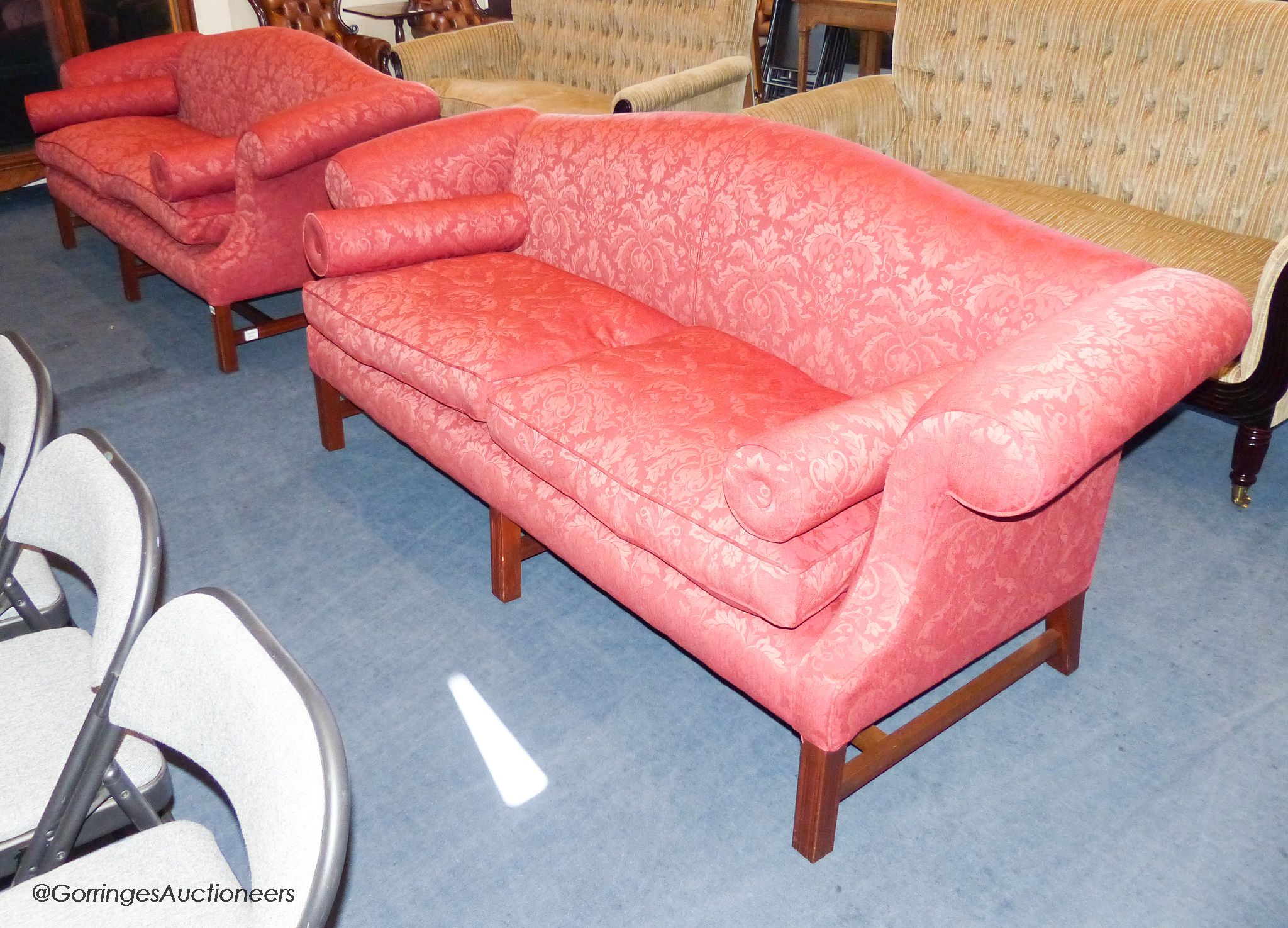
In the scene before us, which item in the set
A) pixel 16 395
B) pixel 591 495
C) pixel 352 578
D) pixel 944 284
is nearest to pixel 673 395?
pixel 591 495

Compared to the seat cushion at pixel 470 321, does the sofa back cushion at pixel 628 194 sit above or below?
above

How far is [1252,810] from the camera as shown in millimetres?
1826

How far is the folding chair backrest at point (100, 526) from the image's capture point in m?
1.18

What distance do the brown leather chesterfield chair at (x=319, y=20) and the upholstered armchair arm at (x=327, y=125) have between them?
208 cm

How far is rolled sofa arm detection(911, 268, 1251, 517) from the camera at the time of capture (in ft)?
4.41

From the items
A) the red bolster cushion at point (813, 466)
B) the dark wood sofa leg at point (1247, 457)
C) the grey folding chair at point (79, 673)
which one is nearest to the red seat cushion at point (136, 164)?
the grey folding chair at point (79, 673)

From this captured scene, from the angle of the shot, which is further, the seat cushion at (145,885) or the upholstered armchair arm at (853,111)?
the upholstered armchair arm at (853,111)

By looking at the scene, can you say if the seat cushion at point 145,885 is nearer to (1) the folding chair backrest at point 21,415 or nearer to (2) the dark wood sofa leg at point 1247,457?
(1) the folding chair backrest at point 21,415

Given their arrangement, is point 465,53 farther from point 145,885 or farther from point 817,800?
point 145,885

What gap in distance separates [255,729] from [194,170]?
275cm

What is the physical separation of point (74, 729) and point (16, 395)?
1.59ft

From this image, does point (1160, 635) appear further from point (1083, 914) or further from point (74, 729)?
point (74, 729)

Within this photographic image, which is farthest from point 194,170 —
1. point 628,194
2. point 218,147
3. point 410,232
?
point 628,194

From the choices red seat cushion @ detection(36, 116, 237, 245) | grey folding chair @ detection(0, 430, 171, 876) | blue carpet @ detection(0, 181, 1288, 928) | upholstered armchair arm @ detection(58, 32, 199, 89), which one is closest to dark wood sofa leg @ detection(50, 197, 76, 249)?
red seat cushion @ detection(36, 116, 237, 245)
